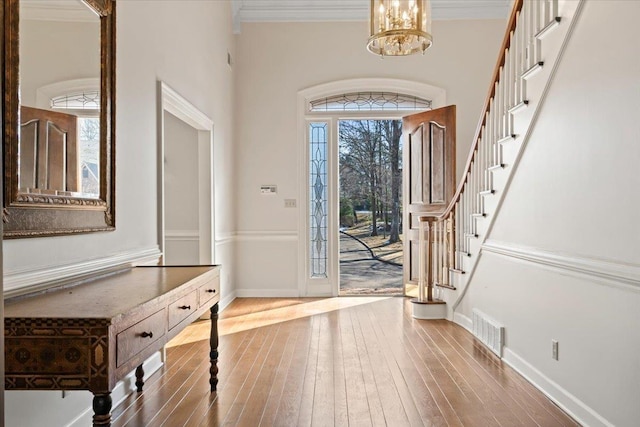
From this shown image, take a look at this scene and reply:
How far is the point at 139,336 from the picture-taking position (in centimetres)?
201

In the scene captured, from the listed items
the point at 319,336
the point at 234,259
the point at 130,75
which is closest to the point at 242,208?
the point at 234,259

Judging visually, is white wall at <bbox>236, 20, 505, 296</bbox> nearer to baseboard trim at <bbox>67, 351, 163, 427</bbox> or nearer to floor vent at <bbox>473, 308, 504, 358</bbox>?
floor vent at <bbox>473, 308, 504, 358</bbox>

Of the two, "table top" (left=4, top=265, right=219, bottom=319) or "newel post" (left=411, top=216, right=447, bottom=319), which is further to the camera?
"newel post" (left=411, top=216, right=447, bottom=319)

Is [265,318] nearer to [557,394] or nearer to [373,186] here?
[557,394]

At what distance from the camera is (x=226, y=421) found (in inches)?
117

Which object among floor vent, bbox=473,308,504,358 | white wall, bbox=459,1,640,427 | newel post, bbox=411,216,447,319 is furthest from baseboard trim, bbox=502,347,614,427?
newel post, bbox=411,216,447,319

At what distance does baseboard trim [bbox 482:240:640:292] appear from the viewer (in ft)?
8.04

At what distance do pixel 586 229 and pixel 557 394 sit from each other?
3.50 ft

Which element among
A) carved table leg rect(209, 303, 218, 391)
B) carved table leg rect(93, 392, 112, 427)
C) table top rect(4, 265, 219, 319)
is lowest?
carved table leg rect(209, 303, 218, 391)

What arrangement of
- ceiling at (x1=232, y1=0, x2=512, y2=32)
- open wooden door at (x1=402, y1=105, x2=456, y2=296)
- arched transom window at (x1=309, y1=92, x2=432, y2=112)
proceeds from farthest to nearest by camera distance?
arched transom window at (x1=309, y1=92, x2=432, y2=112) < ceiling at (x1=232, y1=0, x2=512, y2=32) < open wooden door at (x1=402, y1=105, x2=456, y2=296)

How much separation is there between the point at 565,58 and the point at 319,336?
3169mm

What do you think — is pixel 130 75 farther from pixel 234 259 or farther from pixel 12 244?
pixel 234 259

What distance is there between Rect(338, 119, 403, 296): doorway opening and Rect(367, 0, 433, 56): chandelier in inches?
249

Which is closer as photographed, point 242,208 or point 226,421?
point 226,421
